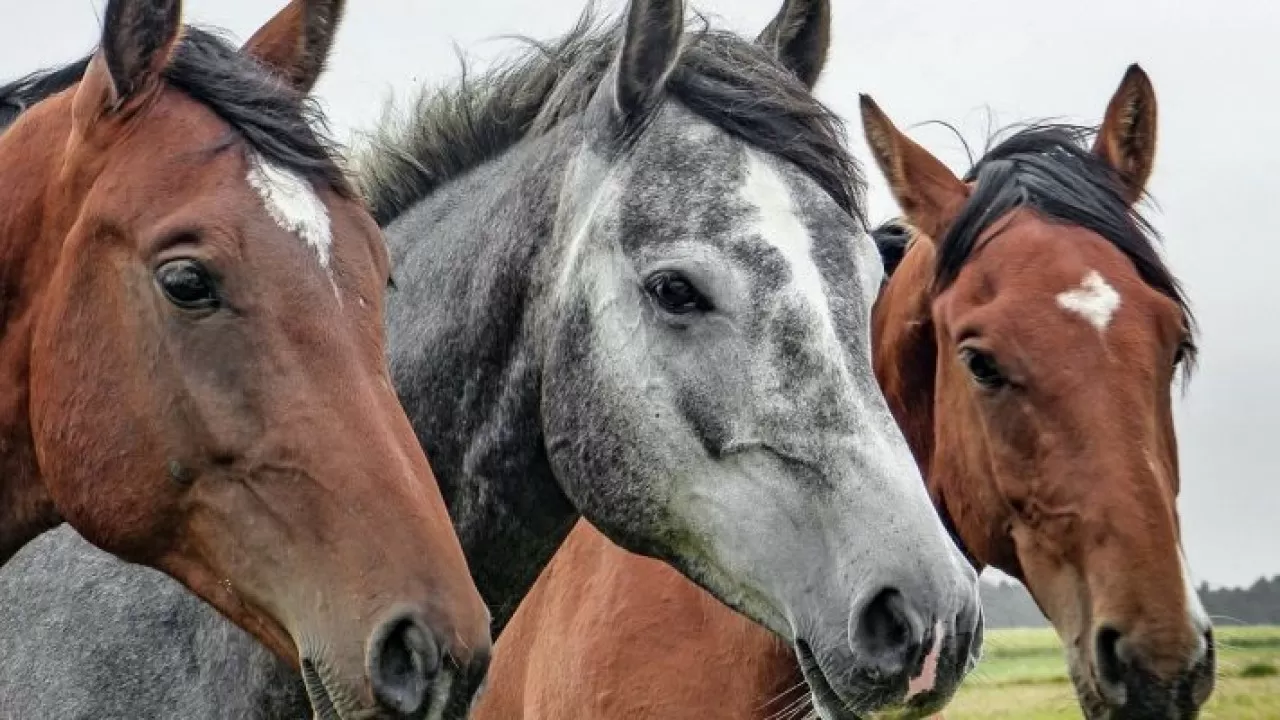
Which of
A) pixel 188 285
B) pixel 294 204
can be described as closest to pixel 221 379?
pixel 188 285

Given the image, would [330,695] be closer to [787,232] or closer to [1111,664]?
[787,232]

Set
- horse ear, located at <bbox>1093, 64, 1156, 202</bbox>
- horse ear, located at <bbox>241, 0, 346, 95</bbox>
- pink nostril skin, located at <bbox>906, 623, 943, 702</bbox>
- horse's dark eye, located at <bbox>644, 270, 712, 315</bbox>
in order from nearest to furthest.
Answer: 1. pink nostril skin, located at <bbox>906, 623, 943, 702</bbox>
2. horse's dark eye, located at <bbox>644, 270, 712, 315</bbox>
3. horse ear, located at <bbox>241, 0, 346, 95</bbox>
4. horse ear, located at <bbox>1093, 64, 1156, 202</bbox>

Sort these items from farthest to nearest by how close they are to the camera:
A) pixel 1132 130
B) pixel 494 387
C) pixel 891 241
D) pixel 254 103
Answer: pixel 891 241 < pixel 1132 130 < pixel 494 387 < pixel 254 103

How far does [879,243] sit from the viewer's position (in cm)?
713

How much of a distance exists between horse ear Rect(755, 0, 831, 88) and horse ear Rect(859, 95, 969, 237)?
914mm

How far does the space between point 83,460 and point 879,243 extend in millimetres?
4093

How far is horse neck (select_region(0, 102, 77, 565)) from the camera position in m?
4.02

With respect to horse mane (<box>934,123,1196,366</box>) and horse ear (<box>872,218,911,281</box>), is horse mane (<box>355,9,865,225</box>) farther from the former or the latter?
horse ear (<box>872,218,911,281</box>)

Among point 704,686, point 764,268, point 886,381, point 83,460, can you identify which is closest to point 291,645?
point 83,460

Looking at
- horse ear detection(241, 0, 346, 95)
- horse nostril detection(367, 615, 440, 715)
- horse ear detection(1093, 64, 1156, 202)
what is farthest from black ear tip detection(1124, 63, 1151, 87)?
horse nostril detection(367, 615, 440, 715)

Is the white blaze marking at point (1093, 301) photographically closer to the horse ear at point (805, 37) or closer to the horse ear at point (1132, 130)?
the horse ear at point (1132, 130)

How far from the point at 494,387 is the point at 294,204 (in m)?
1.19

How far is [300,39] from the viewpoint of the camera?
4.85 m

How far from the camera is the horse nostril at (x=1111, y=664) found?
530 cm
